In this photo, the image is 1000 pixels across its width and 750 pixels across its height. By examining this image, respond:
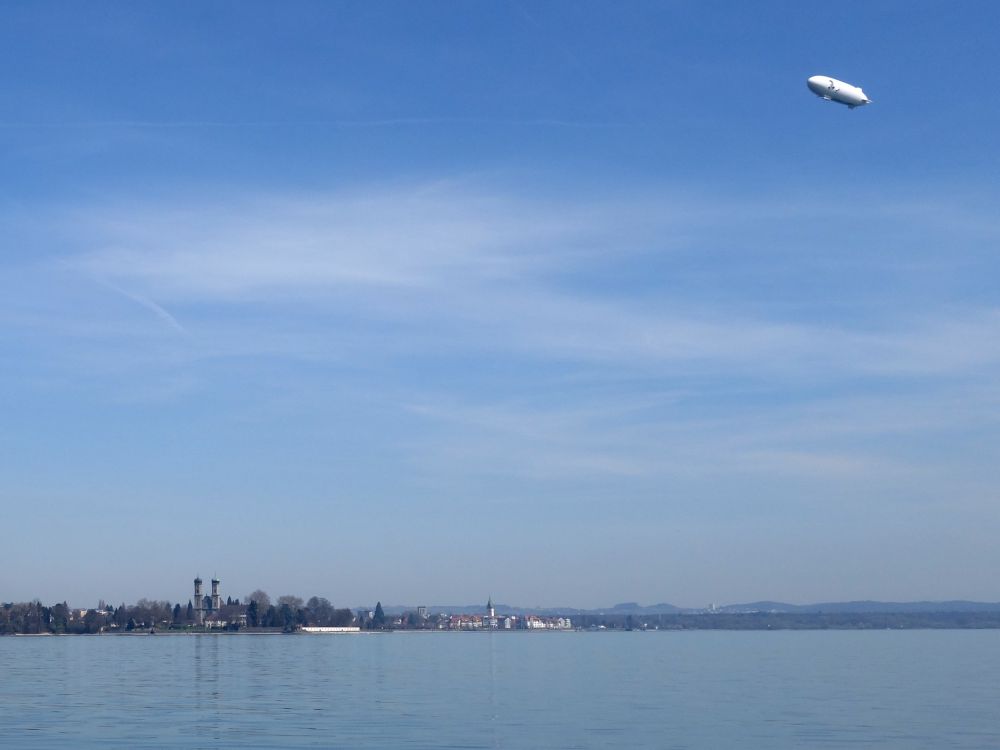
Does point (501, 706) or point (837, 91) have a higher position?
point (837, 91)

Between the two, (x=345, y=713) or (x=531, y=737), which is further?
(x=345, y=713)

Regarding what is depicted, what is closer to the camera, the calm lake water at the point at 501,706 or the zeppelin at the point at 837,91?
the calm lake water at the point at 501,706

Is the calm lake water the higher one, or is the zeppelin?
the zeppelin

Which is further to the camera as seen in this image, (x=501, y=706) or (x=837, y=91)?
(x=837, y=91)

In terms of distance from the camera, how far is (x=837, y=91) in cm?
8394

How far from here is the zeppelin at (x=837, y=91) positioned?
83.6 meters

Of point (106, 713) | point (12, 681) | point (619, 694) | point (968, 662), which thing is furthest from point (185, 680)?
point (968, 662)

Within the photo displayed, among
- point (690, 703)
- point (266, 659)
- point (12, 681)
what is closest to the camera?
point (690, 703)

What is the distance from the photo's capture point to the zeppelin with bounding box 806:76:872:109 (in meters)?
83.6

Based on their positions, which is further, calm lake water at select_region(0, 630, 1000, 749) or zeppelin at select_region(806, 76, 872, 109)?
zeppelin at select_region(806, 76, 872, 109)

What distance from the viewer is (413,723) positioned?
54.9 meters

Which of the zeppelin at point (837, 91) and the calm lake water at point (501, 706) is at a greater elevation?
the zeppelin at point (837, 91)

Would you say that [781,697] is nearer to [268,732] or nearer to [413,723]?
[413,723]

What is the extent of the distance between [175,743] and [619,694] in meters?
30.9
